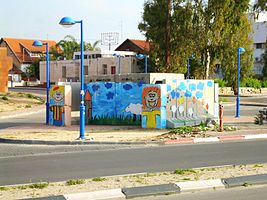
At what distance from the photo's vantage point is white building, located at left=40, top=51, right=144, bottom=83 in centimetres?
6694

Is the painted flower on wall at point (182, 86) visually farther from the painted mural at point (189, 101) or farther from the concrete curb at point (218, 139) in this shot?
the concrete curb at point (218, 139)

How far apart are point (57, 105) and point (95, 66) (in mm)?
48022

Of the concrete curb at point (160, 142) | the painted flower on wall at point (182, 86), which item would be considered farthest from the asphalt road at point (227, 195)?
the painted flower on wall at point (182, 86)

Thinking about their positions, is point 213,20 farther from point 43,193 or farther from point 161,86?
point 43,193

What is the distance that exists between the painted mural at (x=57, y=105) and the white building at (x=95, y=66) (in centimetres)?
3998

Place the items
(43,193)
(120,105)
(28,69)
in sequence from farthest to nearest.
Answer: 1. (28,69)
2. (120,105)
3. (43,193)

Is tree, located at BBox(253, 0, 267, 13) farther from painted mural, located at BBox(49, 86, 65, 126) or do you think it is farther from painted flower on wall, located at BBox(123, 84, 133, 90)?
painted mural, located at BBox(49, 86, 65, 126)

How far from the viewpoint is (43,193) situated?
8203 mm

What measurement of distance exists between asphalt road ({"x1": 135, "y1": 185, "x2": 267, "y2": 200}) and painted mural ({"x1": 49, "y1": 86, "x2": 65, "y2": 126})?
49.0 ft

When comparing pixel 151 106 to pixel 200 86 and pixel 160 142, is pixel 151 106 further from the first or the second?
pixel 160 142

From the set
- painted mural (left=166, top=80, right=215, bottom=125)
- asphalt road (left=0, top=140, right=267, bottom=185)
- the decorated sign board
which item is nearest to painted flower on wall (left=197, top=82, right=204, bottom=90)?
painted mural (left=166, top=80, right=215, bottom=125)

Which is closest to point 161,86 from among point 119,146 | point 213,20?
point 119,146

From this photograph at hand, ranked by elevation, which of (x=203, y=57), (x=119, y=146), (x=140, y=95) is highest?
(x=203, y=57)

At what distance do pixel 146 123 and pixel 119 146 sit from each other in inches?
215
